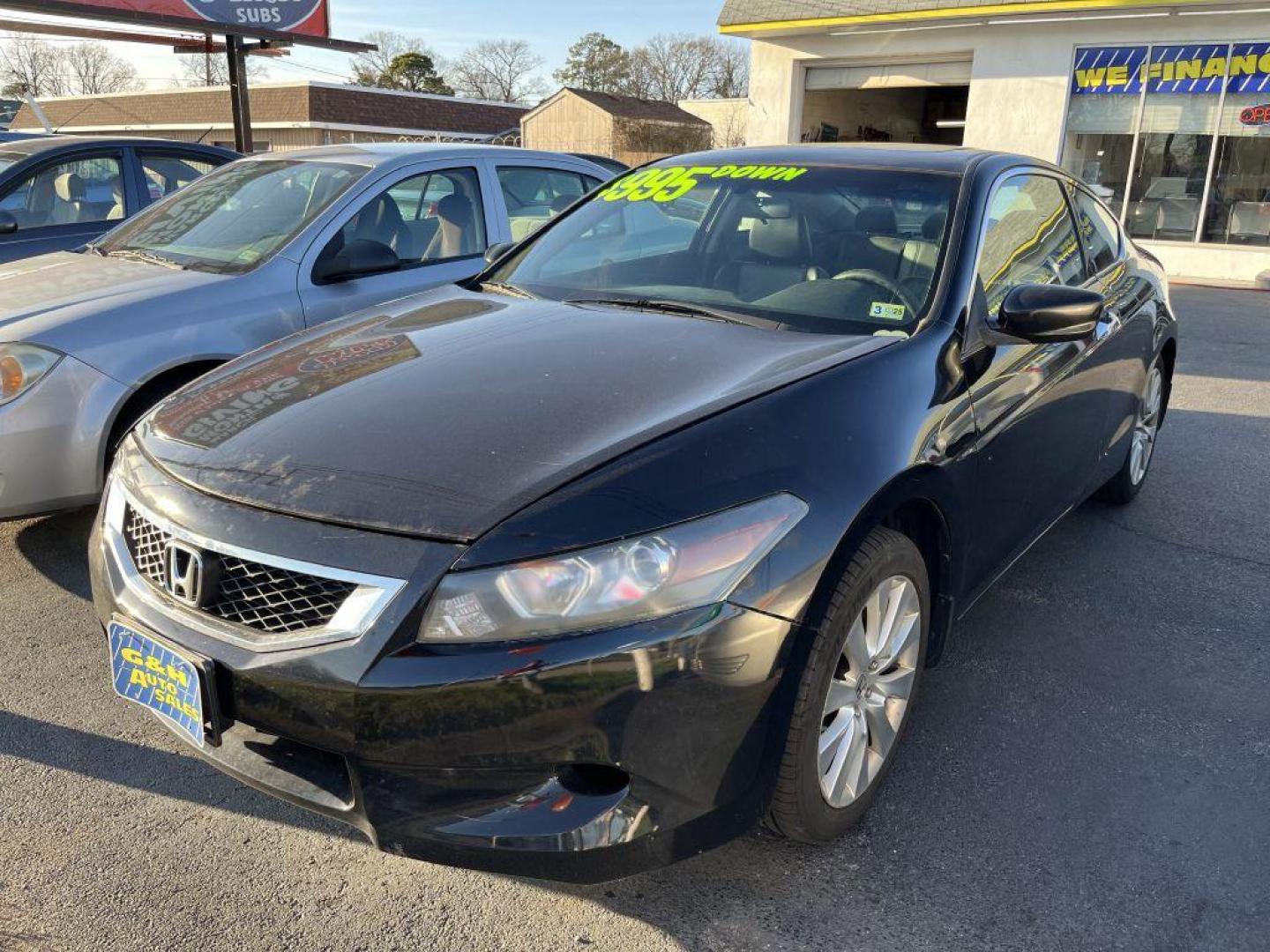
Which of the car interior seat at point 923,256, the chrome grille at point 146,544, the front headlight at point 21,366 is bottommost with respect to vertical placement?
the chrome grille at point 146,544

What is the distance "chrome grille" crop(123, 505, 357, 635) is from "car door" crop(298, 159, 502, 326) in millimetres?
2522

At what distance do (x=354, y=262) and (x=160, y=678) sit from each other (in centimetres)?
261

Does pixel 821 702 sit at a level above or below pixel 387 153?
below

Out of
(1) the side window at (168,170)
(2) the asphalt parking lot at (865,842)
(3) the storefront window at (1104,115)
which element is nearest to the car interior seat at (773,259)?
(2) the asphalt parking lot at (865,842)

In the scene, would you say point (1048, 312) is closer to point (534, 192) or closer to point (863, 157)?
point (863, 157)

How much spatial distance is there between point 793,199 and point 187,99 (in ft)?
158

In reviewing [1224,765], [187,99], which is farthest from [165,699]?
[187,99]

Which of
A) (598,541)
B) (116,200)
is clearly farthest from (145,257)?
(598,541)

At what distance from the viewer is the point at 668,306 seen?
3018 mm

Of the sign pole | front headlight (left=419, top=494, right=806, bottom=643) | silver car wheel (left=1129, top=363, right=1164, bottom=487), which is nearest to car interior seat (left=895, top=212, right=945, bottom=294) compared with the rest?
front headlight (left=419, top=494, right=806, bottom=643)

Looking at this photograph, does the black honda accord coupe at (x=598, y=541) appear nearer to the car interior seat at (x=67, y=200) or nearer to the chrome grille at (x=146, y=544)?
the chrome grille at (x=146, y=544)

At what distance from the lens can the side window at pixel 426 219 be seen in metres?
4.70

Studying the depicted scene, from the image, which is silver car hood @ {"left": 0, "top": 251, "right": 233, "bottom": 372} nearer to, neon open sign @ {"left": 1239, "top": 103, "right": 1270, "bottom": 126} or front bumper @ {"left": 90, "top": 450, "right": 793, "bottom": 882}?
front bumper @ {"left": 90, "top": 450, "right": 793, "bottom": 882}

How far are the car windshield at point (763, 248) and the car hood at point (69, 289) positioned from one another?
4.96 feet
